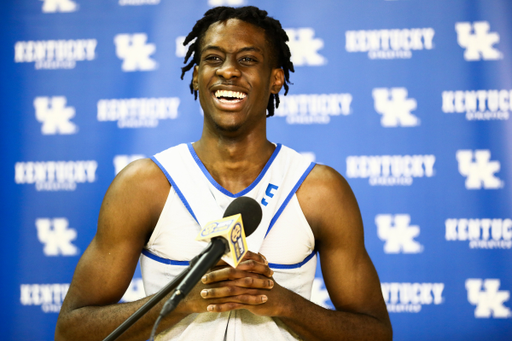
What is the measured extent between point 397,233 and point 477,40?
1.13 meters

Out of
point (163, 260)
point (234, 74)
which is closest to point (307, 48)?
point (234, 74)

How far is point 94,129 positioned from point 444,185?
1940 millimetres

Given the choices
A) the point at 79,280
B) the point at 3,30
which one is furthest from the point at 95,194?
the point at 79,280

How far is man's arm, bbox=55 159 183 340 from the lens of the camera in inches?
53.0

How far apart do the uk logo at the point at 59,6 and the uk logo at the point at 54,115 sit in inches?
20.2

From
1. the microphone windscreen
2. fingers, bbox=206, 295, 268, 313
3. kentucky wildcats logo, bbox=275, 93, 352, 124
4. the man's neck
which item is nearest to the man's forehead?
the man's neck

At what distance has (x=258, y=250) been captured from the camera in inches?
51.8

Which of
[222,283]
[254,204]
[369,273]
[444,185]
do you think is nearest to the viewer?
[254,204]

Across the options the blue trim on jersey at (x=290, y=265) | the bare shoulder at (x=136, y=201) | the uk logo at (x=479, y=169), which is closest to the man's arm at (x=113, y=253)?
the bare shoulder at (x=136, y=201)

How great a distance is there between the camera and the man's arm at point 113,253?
1347mm

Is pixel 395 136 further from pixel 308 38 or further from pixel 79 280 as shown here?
pixel 79 280

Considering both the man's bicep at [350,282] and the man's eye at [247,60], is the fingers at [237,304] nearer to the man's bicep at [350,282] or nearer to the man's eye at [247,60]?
the man's bicep at [350,282]

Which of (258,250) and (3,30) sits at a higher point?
(3,30)

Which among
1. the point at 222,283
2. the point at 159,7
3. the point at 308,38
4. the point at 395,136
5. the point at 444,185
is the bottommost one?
the point at 222,283
